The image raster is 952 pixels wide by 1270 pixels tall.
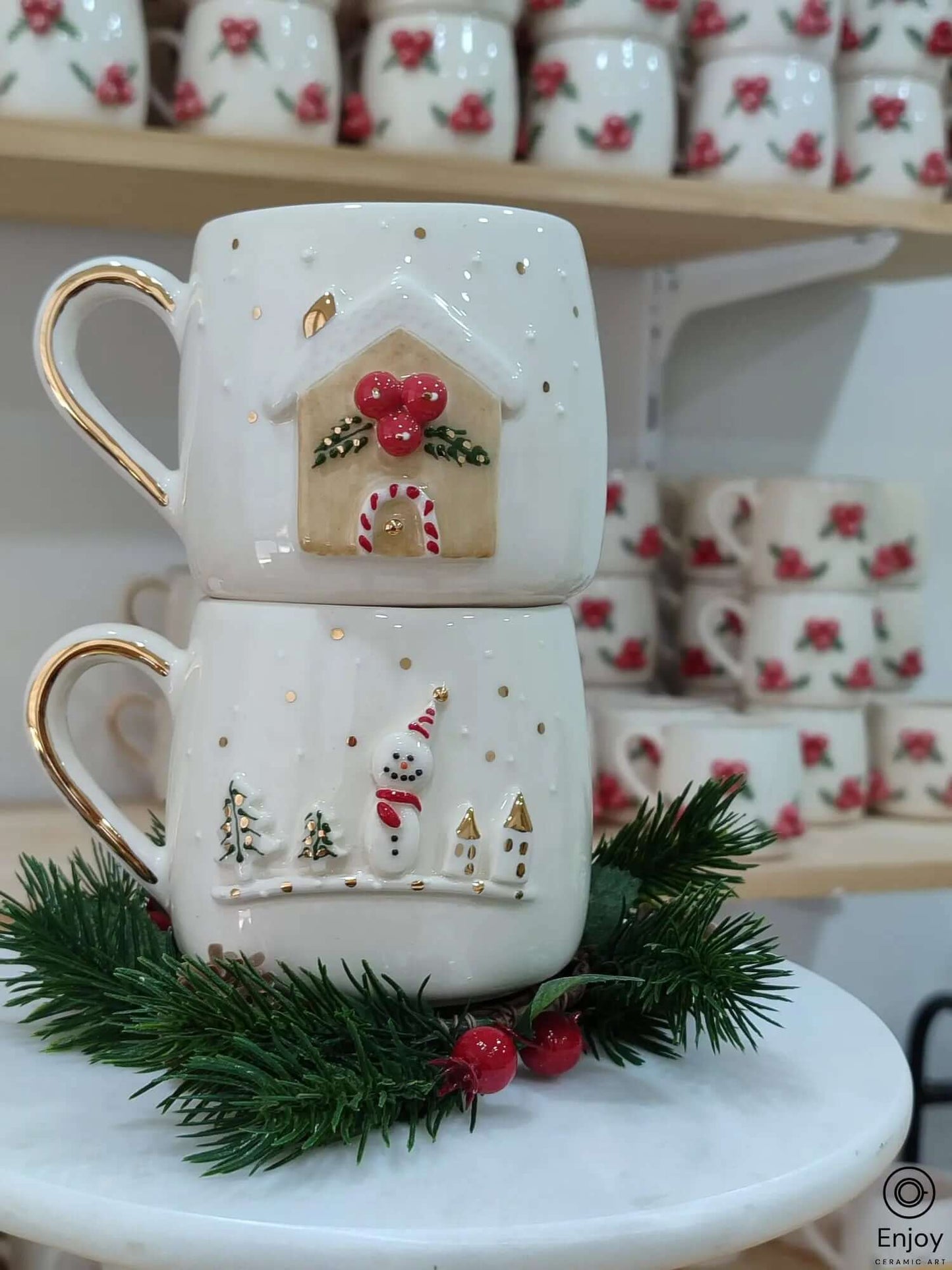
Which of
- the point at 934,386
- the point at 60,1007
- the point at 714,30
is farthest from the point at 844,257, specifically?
the point at 60,1007

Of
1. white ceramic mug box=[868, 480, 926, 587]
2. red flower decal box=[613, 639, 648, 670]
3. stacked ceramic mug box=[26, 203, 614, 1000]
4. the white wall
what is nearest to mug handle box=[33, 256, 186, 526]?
stacked ceramic mug box=[26, 203, 614, 1000]

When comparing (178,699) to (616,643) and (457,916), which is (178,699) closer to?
(457,916)

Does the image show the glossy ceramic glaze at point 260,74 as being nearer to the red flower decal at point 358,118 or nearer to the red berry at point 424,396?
the red flower decal at point 358,118

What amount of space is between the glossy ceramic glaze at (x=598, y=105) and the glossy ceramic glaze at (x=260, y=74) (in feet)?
0.46

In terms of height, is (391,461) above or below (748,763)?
above

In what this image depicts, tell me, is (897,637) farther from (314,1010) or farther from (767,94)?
(314,1010)

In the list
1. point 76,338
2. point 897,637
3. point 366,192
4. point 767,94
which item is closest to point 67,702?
point 76,338

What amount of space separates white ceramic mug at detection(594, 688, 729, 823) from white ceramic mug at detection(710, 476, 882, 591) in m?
0.11

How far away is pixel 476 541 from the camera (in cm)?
38

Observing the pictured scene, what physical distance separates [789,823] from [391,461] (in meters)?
0.53

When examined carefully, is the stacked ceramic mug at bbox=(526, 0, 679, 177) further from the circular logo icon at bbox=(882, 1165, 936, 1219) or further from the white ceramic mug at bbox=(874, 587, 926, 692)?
the circular logo icon at bbox=(882, 1165, 936, 1219)

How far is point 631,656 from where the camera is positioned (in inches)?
37.5

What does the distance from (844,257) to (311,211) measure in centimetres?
63

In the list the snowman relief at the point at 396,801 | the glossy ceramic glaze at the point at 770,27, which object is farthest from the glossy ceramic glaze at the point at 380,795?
the glossy ceramic glaze at the point at 770,27
